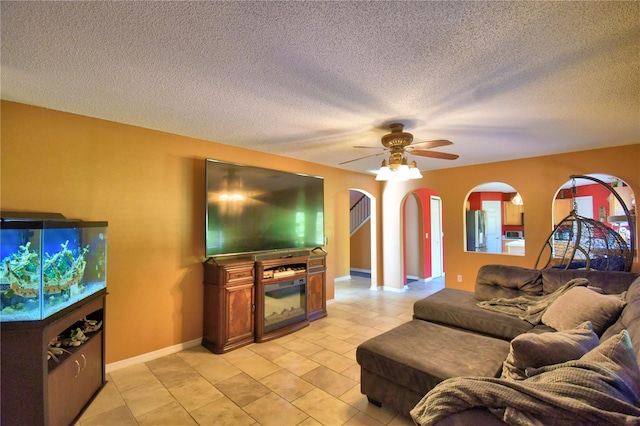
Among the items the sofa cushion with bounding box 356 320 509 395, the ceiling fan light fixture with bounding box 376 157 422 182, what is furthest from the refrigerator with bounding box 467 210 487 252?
the sofa cushion with bounding box 356 320 509 395

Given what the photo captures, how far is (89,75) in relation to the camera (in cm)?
198

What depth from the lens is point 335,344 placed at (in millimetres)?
3410

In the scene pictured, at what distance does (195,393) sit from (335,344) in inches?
62.4

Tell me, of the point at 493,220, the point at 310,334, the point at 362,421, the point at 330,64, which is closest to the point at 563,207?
the point at 493,220

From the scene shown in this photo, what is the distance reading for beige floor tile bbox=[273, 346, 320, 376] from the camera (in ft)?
9.21

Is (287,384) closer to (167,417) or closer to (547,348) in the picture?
(167,417)

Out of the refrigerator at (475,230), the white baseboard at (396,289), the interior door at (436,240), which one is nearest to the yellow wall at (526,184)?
the refrigerator at (475,230)

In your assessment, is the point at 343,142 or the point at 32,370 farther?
the point at 343,142

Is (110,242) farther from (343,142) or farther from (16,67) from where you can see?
→ (343,142)

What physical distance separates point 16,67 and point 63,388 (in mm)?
2174

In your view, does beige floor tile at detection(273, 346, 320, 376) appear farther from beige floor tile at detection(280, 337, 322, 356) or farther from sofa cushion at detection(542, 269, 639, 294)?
sofa cushion at detection(542, 269, 639, 294)

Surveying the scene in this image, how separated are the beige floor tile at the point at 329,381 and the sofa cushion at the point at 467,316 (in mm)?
1209

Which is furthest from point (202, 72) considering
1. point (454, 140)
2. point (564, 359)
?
point (454, 140)

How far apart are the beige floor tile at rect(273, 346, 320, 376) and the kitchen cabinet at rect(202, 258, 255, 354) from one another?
59cm
